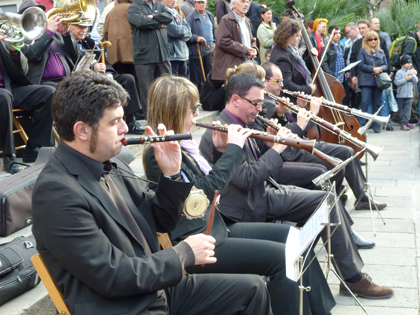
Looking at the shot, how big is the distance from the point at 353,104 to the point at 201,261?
903 cm

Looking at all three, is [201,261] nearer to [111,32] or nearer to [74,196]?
[74,196]

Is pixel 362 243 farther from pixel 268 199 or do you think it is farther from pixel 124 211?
pixel 124 211

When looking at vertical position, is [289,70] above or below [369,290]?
above

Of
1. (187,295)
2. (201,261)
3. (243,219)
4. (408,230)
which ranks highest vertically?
(201,261)

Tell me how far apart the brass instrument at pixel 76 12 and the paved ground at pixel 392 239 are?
1.46 meters

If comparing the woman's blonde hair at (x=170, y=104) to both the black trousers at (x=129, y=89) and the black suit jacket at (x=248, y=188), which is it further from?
the black trousers at (x=129, y=89)

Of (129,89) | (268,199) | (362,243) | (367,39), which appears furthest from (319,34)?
(268,199)

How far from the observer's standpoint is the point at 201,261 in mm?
2074

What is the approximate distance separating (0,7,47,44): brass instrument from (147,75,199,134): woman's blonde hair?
6.03ft

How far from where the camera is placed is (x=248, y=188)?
3324 mm

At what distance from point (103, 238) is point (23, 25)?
2927 mm

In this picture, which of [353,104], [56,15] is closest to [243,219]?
[56,15]

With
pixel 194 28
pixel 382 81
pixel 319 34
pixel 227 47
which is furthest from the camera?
pixel 319 34

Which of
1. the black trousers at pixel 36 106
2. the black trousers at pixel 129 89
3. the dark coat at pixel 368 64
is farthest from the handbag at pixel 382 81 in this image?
the black trousers at pixel 36 106
